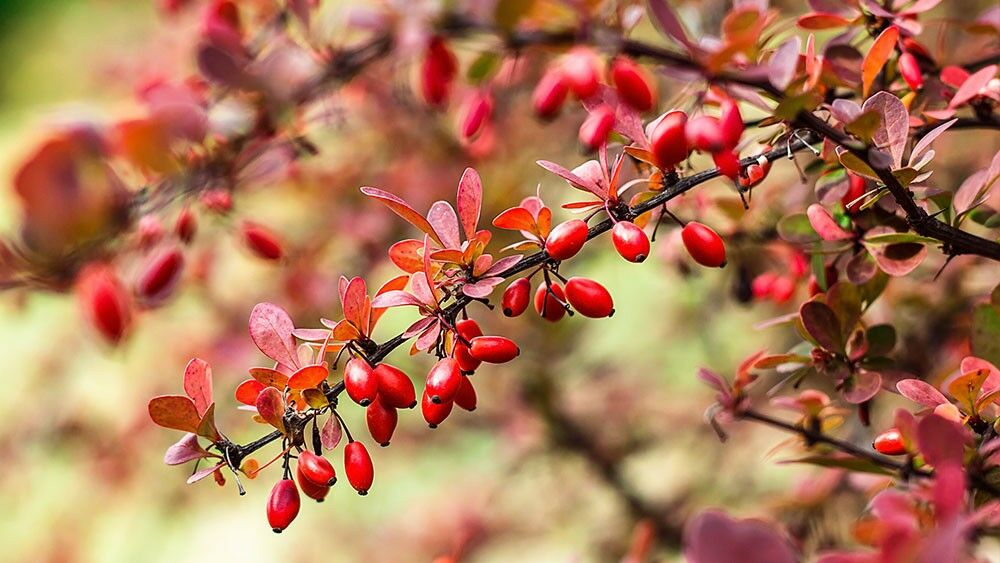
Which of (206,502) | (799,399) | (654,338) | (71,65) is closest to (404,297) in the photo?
(799,399)

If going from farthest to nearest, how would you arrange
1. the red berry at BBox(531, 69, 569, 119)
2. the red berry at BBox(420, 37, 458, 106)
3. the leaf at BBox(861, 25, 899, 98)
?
the red berry at BBox(420, 37, 458, 106)
the red berry at BBox(531, 69, 569, 119)
the leaf at BBox(861, 25, 899, 98)

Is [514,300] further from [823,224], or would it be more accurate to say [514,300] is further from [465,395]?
[823,224]

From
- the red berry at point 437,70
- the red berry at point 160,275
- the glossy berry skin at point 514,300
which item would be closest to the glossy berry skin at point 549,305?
the glossy berry skin at point 514,300

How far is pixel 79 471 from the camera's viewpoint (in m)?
1.97

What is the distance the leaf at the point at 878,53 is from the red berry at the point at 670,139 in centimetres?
16

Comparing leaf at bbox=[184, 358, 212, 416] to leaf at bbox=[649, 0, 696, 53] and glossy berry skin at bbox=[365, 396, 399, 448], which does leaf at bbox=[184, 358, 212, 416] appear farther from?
leaf at bbox=[649, 0, 696, 53]

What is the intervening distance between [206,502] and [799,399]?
177cm

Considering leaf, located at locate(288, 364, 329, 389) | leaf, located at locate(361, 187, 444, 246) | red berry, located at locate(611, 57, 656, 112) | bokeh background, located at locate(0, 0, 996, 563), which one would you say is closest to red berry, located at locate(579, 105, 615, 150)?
red berry, located at locate(611, 57, 656, 112)

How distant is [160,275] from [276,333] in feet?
1.26

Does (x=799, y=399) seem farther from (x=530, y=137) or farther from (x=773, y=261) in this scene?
(x=530, y=137)

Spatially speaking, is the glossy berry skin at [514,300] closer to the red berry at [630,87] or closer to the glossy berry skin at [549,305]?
the glossy berry skin at [549,305]

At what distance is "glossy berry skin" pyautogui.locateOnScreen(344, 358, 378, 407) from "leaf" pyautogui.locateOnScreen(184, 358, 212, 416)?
0.10m

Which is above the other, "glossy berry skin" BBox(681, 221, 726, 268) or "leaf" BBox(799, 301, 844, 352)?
"glossy berry skin" BBox(681, 221, 726, 268)

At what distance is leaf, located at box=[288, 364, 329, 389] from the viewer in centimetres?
49
